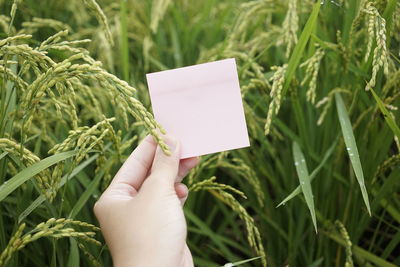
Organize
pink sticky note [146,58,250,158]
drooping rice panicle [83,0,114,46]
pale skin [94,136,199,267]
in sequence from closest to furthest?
1. pale skin [94,136,199,267]
2. pink sticky note [146,58,250,158]
3. drooping rice panicle [83,0,114,46]

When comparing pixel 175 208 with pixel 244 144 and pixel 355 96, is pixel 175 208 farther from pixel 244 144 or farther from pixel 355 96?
pixel 355 96

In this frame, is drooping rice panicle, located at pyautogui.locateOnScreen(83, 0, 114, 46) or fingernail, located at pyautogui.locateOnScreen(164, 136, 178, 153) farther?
drooping rice panicle, located at pyautogui.locateOnScreen(83, 0, 114, 46)

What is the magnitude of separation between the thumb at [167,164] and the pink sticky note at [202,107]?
Result: 0.11ft

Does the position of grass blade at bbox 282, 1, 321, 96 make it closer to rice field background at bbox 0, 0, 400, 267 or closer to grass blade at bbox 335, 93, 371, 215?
rice field background at bbox 0, 0, 400, 267

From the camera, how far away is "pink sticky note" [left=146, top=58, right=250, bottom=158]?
1.05m

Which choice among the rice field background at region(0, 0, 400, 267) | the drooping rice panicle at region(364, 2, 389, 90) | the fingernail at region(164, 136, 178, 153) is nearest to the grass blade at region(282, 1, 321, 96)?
the rice field background at region(0, 0, 400, 267)

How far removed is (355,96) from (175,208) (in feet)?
2.22

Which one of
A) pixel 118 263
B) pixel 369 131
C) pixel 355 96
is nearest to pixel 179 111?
pixel 118 263

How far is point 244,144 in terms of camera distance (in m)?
1.06

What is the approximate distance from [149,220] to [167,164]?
5.0 inches

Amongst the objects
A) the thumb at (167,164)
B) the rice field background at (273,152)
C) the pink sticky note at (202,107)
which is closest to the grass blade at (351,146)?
the rice field background at (273,152)

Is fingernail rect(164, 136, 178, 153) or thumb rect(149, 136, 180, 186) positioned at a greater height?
fingernail rect(164, 136, 178, 153)

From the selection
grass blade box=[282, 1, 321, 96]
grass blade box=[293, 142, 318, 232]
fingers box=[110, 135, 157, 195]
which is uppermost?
grass blade box=[282, 1, 321, 96]

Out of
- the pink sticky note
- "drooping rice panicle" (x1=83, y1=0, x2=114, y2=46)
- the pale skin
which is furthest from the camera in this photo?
"drooping rice panicle" (x1=83, y1=0, x2=114, y2=46)
